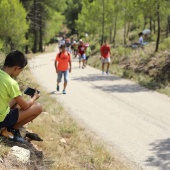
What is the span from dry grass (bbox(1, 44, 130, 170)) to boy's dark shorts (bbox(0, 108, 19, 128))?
345mm

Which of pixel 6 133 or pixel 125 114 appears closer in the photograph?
pixel 6 133

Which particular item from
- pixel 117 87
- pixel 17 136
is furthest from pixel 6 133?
pixel 117 87

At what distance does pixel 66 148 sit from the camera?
637 centimetres

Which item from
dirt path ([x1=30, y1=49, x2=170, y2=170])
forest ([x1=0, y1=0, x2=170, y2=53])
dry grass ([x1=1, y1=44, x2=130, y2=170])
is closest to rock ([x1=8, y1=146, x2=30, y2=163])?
dry grass ([x1=1, y1=44, x2=130, y2=170])

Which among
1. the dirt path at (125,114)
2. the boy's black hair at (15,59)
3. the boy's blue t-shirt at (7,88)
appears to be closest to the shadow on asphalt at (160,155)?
the dirt path at (125,114)

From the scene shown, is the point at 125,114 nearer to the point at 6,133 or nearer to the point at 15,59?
the point at 6,133

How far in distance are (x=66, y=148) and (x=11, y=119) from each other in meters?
1.54

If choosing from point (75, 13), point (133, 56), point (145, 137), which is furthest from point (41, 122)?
point (75, 13)

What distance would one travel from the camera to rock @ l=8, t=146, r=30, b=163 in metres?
4.84

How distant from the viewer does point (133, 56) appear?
66.7 ft

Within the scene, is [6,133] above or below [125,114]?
above

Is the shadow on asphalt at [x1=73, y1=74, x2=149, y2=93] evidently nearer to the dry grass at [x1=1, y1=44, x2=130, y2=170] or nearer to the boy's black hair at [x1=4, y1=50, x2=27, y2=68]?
the dry grass at [x1=1, y1=44, x2=130, y2=170]

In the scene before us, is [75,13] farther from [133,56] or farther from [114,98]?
[114,98]

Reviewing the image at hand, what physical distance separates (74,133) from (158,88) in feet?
23.0
